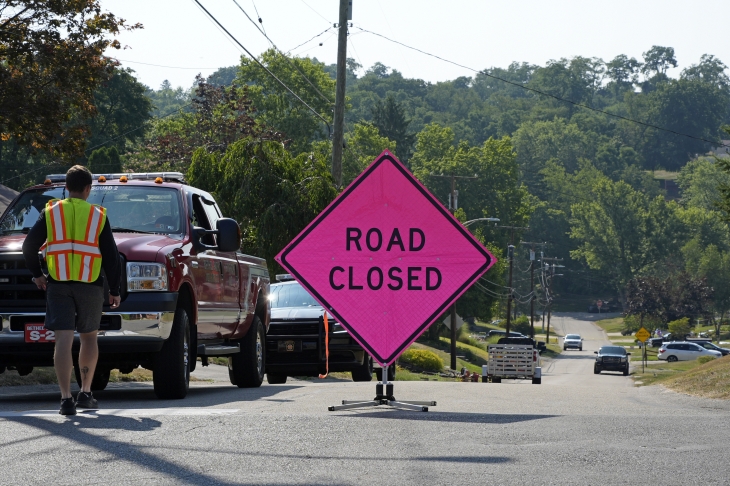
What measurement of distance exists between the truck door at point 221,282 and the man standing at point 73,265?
336 centimetres

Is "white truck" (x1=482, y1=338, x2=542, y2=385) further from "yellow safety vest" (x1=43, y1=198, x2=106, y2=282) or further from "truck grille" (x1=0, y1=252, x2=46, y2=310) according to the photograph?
"yellow safety vest" (x1=43, y1=198, x2=106, y2=282)

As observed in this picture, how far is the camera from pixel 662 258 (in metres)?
143

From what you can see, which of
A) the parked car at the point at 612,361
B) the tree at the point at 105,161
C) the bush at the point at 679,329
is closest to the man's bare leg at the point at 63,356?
the parked car at the point at 612,361

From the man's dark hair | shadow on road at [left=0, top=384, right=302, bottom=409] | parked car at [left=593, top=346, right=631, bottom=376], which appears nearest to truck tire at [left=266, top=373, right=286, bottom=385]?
shadow on road at [left=0, top=384, right=302, bottom=409]

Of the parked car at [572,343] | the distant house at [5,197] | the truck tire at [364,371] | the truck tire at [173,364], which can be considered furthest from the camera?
the parked car at [572,343]

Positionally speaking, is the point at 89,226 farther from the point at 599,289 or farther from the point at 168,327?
the point at 599,289

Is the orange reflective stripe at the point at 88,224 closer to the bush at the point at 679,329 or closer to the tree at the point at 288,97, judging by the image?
the tree at the point at 288,97

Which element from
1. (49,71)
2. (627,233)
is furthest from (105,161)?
(627,233)

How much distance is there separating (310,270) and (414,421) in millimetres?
1862

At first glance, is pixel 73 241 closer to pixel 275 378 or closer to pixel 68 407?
pixel 68 407

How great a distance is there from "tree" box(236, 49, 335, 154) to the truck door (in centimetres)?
6944

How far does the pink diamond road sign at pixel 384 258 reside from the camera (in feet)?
31.9

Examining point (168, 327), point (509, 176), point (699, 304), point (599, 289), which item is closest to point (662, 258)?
point (599, 289)

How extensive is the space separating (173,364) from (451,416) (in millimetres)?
3444
